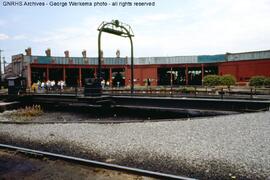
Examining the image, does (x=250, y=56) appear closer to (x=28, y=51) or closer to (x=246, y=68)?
(x=246, y=68)

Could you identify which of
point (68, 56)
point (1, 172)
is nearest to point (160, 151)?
point (1, 172)

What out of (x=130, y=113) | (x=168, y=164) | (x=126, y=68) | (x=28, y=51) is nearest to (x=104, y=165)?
(x=168, y=164)

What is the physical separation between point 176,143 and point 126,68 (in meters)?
39.0

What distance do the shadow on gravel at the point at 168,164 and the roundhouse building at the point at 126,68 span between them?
35248 mm

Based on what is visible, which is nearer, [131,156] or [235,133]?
[131,156]

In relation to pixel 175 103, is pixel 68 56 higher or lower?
higher

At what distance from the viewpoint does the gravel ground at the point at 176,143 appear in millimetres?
5055

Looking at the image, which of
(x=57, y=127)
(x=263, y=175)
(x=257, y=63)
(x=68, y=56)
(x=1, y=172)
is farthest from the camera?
(x=68, y=56)

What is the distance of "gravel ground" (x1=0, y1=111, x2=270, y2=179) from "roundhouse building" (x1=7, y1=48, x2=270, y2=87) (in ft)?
104

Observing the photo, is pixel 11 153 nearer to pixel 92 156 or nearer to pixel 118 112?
pixel 92 156

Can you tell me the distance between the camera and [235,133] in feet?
25.2

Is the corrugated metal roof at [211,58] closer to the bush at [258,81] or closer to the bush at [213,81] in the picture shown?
the bush at [213,81]

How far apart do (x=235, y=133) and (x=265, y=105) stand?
4627mm

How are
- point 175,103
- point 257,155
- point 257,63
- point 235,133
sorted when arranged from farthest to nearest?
1. point 257,63
2. point 175,103
3. point 235,133
4. point 257,155
